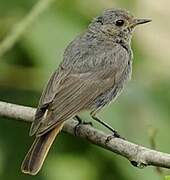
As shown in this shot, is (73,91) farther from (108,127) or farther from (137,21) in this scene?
(137,21)

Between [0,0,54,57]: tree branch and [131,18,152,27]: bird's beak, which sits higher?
[0,0,54,57]: tree branch

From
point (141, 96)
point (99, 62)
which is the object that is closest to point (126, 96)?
point (141, 96)

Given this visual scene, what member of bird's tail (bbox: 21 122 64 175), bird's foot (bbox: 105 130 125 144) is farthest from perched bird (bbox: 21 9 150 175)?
bird's foot (bbox: 105 130 125 144)

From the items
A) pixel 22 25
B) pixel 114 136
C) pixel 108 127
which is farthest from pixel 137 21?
pixel 114 136

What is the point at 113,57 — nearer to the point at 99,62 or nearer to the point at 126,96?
the point at 99,62

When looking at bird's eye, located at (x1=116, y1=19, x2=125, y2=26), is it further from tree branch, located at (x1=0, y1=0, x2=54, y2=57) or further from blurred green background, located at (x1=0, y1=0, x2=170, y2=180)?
tree branch, located at (x1=0, y1=0, x2=54, y2=57)

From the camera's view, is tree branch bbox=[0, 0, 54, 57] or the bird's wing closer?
the bird's wing

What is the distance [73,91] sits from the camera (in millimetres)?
4828

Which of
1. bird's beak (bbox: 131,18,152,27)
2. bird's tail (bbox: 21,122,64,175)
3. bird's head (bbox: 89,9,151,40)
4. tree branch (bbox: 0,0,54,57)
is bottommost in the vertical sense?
bird's tail (bbox: 21,122,64,175)

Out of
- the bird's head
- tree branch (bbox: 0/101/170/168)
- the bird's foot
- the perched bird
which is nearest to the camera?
tree branch (bbox: 0/101/170/168)

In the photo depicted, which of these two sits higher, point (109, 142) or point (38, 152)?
point (109, 142)

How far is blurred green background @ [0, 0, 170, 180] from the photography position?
4516 millimetres

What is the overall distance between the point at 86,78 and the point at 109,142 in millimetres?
1078

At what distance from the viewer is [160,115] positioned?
4.52 metres
